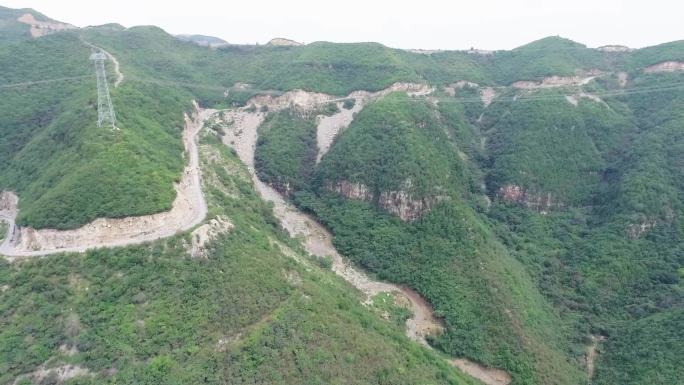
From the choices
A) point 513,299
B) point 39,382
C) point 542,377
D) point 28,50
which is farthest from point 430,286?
point 28,50

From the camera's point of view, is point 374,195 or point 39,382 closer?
point 39,382

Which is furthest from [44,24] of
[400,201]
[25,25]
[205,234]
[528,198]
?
[528,198]

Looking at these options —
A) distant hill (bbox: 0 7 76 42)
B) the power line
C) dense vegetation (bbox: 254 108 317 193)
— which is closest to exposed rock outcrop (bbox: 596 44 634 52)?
dense vegetation (bbox: 254 108 317 193)

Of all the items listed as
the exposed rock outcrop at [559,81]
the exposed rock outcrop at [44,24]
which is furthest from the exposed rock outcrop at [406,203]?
the exposed rock outcrop at [44,24]

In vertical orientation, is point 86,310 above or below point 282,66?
below

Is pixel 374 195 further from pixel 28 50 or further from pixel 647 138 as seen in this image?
pixel 28 50

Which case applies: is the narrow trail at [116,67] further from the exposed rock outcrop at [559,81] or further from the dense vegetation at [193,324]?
the exposed rock outcrop at [559,81]

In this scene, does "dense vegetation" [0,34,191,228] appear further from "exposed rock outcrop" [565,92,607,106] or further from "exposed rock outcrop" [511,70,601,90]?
"exposed rock outcrop" [565,92,607,106]
